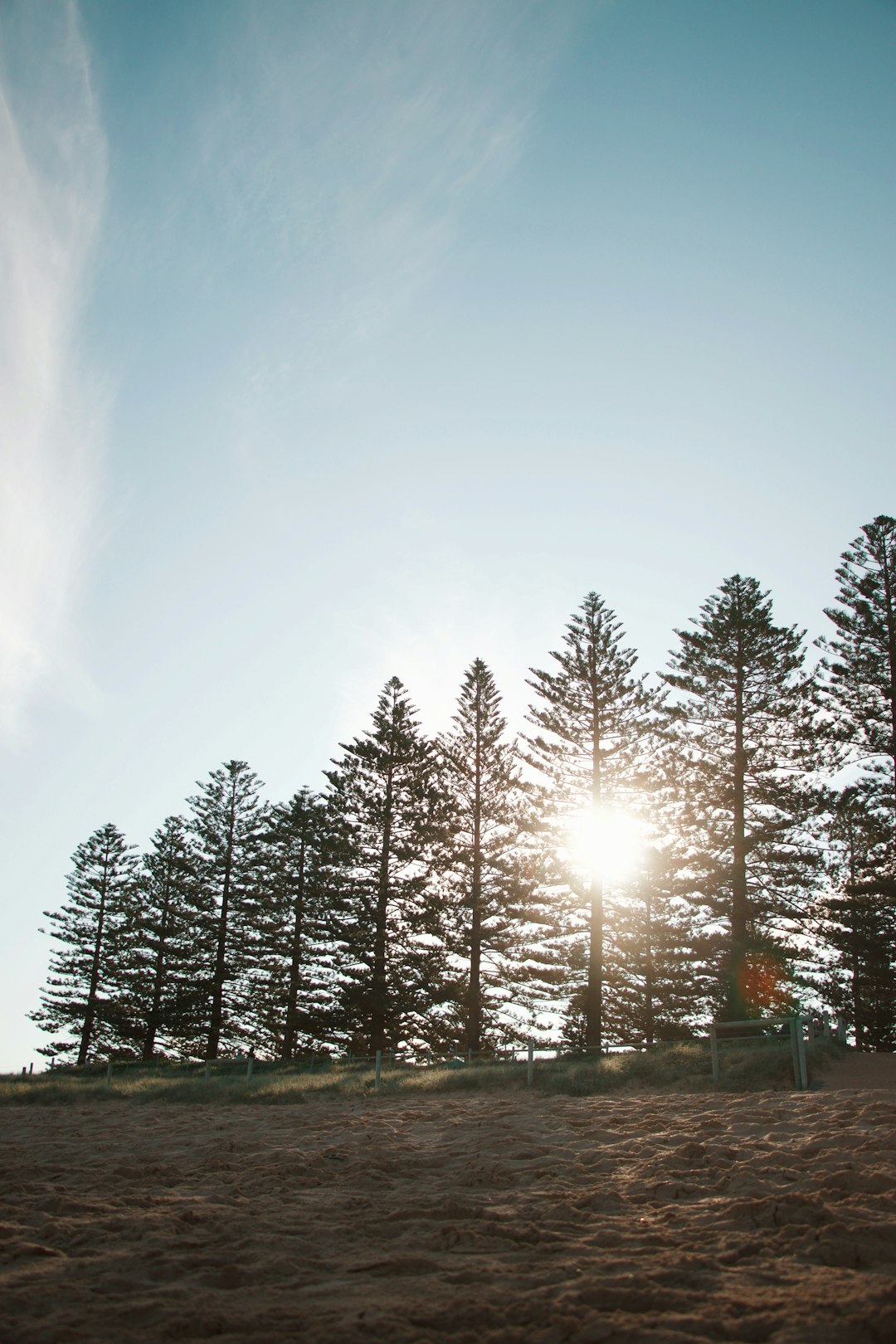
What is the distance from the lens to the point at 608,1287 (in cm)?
436

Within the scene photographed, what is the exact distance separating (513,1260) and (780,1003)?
24.1 metres

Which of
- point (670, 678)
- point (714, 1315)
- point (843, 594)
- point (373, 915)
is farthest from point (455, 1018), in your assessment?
point (714, 1315)

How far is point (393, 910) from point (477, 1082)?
1485cm

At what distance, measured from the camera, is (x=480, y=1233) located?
18.4 ft

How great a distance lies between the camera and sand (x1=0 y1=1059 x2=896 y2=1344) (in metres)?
4.00

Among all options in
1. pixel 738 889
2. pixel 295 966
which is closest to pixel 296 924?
pixel 295 966

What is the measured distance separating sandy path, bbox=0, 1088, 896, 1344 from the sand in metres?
0.02

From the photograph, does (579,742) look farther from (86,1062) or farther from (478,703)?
(86,1062)

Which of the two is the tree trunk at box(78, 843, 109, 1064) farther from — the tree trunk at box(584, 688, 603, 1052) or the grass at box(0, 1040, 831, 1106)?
the tree trunk at box(584, 688, 603, 1052)

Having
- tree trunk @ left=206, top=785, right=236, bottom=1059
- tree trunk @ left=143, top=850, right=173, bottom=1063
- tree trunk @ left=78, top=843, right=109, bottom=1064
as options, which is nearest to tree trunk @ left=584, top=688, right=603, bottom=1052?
tree trunk @ left=206, top=785, right=236, bottom=1059

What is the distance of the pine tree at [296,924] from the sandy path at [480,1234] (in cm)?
2352

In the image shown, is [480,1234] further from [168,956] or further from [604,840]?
[168,956]

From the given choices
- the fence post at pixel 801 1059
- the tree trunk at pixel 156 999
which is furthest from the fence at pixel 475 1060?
the tree trunk at pixel 156 999

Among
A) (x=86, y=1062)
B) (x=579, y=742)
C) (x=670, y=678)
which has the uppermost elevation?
(x=670, y=678)
